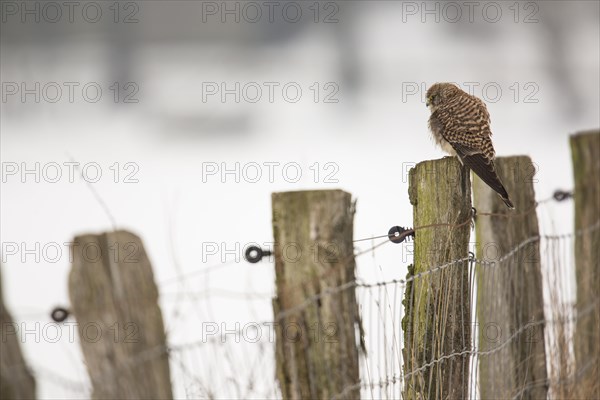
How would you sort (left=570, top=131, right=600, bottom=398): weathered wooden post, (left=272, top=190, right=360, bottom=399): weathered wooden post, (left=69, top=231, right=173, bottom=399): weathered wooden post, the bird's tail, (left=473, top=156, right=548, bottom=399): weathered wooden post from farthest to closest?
(left=570, top=131, right=600, bottom=398): weathered wooden post < the bird's tail < (left=473, top=156, right=548, bottom=399): weathered wooden post < (left=272, top=190, right=360, bottom=399): weathered wooden post < (left=69, top=231, right=173, bottom=399): weathered wooden post

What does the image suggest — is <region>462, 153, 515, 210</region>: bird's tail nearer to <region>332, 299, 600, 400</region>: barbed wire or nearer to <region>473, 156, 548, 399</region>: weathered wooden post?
<region>473, 156, 548, 399</region>: weathered wooden post

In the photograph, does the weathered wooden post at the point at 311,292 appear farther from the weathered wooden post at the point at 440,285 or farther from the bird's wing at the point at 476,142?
the bird's wing at the point at 476,142

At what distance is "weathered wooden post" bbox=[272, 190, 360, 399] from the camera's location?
10.0 feet

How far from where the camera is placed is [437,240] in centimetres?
423

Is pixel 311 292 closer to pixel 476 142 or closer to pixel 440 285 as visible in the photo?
pixel 440 285

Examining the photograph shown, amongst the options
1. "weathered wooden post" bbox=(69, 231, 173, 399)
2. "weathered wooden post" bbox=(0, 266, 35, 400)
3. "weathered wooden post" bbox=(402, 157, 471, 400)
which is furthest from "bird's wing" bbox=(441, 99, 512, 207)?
"weathered wooden post" bbox=(0, 266, 35, 400)

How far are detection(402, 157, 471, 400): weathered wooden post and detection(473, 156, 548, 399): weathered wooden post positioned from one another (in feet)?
2.14

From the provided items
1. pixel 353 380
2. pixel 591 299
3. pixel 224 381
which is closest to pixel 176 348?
pixel 224 381

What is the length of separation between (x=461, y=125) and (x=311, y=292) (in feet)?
12.7

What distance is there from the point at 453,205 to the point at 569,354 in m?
1.52

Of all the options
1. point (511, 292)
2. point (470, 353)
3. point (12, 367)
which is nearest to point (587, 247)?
point (511, 292)

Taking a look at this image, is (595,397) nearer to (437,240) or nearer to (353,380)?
(437,240)

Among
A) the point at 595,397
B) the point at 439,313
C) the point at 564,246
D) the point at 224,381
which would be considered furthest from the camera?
the point at 564,246

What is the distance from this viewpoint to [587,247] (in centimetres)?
594
